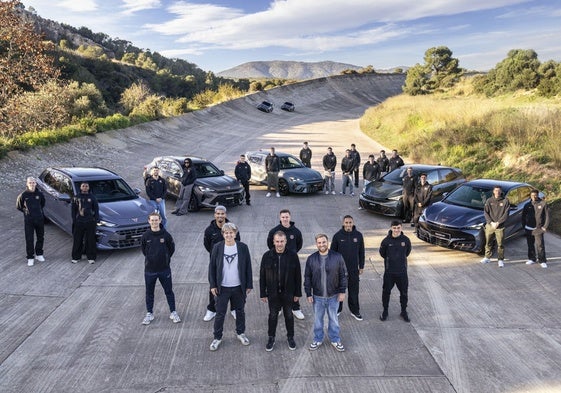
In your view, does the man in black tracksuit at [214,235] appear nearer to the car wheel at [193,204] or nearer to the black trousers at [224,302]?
the black trousers at [224,302]

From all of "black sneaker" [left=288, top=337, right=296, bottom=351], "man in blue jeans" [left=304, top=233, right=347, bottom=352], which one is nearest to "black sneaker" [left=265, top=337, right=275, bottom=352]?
"black sneaker" [left=288, top=337, right=296, bottom=351]

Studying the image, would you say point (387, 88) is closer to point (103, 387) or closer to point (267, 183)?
point (267, 183)

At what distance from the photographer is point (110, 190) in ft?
33.1

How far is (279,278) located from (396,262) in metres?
1.96

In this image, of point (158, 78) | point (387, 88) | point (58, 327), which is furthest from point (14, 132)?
point (387, 88)

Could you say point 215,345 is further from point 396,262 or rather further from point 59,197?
point 59,197

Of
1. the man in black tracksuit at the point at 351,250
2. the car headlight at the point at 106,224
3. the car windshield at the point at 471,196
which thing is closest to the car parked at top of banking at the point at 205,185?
the car headlight at the point at 106,224

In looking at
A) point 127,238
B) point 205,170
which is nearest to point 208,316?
point 127,238

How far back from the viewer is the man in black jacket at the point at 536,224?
343 inches

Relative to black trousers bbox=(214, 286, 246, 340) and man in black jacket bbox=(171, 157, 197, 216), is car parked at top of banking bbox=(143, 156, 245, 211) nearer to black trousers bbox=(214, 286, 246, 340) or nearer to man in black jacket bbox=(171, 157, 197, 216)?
man in black jacket bbox=(171, 157, 197, 216)

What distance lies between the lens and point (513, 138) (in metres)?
17.3

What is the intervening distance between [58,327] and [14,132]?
15.8m

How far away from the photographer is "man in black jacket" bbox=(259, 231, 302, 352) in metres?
5.39

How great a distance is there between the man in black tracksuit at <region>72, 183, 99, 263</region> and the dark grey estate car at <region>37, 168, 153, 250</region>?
0.97ft
